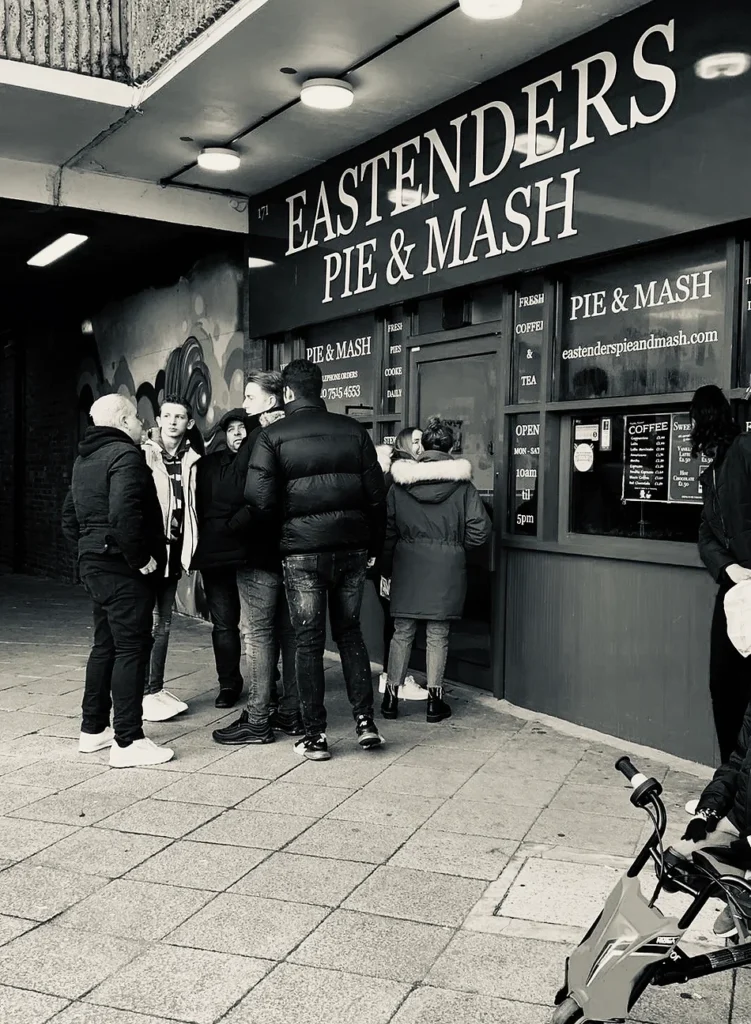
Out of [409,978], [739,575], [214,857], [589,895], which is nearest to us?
[409,978]

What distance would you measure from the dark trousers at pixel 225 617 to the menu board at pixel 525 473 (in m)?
1.78

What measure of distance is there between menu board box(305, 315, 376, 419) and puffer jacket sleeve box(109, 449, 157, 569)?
2.98 m

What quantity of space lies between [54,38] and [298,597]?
12.9 ft

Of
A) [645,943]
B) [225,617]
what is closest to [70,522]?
[225,617]

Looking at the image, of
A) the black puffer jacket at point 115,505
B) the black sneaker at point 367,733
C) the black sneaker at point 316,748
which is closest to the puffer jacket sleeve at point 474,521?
the black sneaker at point 367,733

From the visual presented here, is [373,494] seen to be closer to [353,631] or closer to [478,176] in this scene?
[353,631]

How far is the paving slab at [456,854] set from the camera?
3.85 metres

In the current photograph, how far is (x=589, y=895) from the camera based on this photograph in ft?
11.9

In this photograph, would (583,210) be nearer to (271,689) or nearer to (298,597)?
(298,597)

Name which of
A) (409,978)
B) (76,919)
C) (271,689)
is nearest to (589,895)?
(409,978)

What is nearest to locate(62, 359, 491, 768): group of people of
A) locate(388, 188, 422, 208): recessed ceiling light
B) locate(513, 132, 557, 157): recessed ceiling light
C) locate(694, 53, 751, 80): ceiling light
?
locate(513, 132, 557, 157): recessed ceiling light

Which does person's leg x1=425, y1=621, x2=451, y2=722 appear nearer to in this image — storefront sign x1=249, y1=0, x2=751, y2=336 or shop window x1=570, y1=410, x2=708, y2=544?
shop window x1=570, y1=410, x2=708, y2=544

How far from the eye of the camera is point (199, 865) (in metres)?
3.86

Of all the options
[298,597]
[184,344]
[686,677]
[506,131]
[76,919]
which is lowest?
[76,919]
